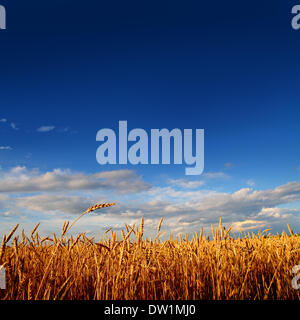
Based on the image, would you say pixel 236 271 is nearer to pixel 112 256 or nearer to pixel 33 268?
pixel 112 256

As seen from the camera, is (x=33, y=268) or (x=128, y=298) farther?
(x=33, y=268)

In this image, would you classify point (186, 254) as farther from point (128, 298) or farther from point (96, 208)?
point (96, 208)

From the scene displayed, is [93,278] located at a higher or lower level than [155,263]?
lower

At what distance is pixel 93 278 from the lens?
3672 millimetres

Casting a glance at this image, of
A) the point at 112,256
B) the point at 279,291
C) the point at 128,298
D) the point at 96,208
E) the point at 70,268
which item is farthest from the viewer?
the point at 279,291

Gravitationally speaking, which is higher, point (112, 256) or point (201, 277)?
point (112, 256)

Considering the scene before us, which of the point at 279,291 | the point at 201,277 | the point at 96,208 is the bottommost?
the point at 279,291

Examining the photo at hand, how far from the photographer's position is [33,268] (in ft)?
12.6

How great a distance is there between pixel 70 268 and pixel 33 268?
1.73ft
